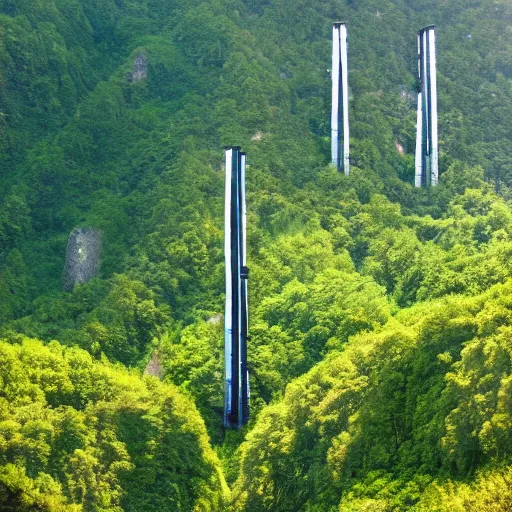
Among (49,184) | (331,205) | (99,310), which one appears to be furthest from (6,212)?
(331,205)

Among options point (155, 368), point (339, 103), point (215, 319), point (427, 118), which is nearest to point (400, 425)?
point (155, 368)

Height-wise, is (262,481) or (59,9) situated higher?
(59,9)

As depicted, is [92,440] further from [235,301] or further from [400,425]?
[400,425]

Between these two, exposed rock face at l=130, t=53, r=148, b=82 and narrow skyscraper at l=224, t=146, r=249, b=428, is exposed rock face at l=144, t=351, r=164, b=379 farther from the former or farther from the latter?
exposed rock face at l=130, t=53, r=148, b=82

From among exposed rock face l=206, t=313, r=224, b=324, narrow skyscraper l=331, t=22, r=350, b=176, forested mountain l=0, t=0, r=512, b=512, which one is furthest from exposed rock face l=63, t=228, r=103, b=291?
narrow skyscraper l=331, t=22, r=350, b=176

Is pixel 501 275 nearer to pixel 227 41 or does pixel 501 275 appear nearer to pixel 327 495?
pixel 327 495

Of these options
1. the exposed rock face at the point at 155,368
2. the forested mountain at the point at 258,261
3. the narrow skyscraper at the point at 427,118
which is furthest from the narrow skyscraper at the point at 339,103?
the exposed rock face at the point at 155,368

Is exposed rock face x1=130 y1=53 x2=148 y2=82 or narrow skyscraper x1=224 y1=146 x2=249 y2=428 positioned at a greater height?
exposed rock face x1=130 y1=53 x2=148 y2=82
